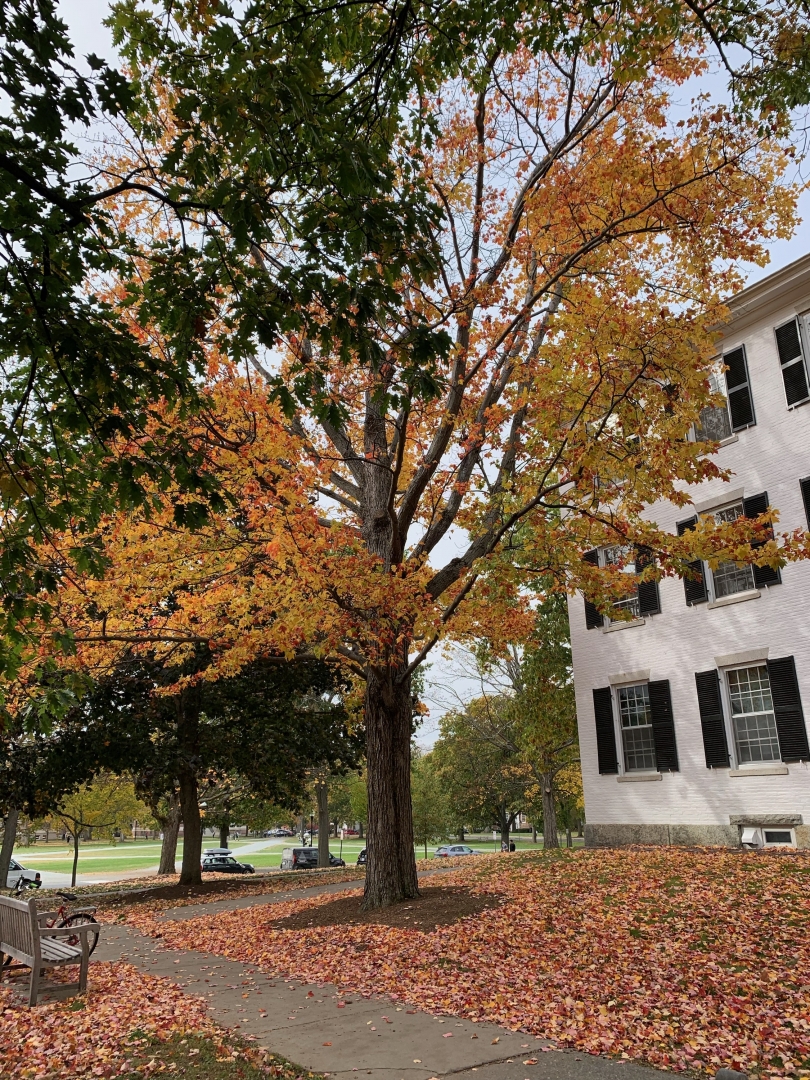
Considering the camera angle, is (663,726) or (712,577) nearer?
(712,577)

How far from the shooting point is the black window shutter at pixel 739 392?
54.2ft

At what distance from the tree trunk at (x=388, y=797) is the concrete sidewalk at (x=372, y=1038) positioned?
3.06 meters

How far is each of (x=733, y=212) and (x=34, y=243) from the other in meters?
9.49

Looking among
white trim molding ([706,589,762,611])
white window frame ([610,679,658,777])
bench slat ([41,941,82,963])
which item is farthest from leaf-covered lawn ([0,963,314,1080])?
white window frame ([610,679,658,777])

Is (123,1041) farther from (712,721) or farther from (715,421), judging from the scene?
(715,421)

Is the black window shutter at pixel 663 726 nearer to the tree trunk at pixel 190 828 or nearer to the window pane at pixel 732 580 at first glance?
the window pane at pixel 732 580

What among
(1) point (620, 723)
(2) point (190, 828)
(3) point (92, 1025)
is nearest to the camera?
(3) point (92, 1025)

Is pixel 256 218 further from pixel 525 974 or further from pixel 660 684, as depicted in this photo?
pixel 660 684

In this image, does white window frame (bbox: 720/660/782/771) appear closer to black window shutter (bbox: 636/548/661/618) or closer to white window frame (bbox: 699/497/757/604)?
white window frame (bbox: 699/497/757/604)

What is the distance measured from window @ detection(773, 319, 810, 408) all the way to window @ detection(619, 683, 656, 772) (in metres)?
7.58

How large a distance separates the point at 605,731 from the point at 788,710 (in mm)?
5262

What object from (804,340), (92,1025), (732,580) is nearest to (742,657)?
(732,580)

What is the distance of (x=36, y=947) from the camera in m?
7.28

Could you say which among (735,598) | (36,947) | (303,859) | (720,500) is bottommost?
(303,859)
